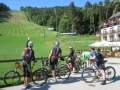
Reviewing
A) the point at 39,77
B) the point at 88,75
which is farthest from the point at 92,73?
the point at 39,77

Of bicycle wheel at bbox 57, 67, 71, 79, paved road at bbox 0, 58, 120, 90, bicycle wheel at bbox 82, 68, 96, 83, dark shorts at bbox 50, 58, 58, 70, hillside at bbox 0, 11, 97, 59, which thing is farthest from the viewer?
hillside at bbox 0, 11, 97, 59

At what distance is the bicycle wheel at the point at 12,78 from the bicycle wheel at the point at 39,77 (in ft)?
2.32

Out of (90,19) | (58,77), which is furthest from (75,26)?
(58,77)

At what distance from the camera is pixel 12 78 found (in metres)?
8.85

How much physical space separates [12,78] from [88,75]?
11.9 ft

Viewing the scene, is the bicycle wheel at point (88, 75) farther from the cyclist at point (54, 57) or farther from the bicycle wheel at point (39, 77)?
the bicycle wheel at point (39, 77)

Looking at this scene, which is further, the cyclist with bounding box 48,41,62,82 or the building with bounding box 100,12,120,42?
the building with bounding box 100,12,120,42

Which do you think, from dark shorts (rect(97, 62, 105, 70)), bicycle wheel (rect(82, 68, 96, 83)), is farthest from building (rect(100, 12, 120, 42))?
dark shorts (rect(97, 62, 105, 70))

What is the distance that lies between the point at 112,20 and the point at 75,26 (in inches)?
1267

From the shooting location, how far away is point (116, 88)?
27.1 feet

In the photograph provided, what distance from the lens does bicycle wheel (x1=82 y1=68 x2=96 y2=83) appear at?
9.52 meters

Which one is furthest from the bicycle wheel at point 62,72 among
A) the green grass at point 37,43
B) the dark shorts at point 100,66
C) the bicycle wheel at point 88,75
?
the green grass at point 37,43

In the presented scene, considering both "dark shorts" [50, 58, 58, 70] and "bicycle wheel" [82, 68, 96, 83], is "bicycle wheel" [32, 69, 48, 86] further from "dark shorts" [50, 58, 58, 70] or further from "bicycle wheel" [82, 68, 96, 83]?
"bicycle wheel" [82, 68, 96, 83]

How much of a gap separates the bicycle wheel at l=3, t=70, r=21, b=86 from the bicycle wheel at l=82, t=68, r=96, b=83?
306 cm
